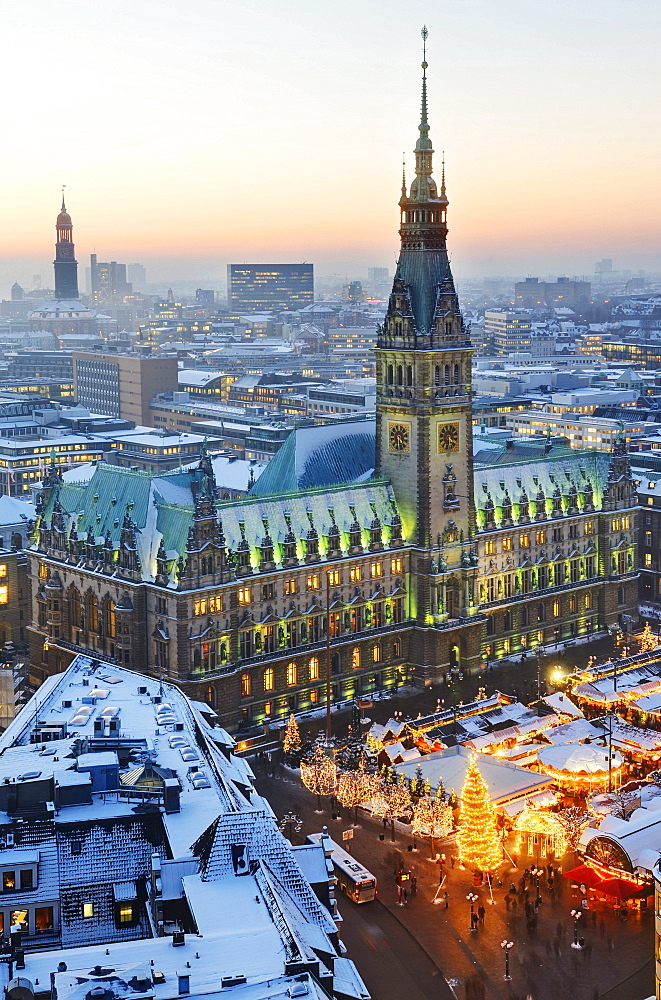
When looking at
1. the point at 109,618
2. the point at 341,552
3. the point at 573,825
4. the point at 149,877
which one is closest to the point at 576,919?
the point at 573,825

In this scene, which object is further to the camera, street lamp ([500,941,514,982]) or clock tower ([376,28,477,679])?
clock tower ([376,28,477,679])

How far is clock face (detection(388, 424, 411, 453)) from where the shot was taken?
176m

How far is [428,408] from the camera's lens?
17288 centimetres

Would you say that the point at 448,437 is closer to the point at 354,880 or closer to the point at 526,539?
the point at 526,539

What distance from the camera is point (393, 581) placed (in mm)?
175625

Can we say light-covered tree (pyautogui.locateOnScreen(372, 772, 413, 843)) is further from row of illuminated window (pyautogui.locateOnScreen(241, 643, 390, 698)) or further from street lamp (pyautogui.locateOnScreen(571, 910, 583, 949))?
row of illuminated window (pyautogui.locateOnScreen(241, 643, 390, 698))

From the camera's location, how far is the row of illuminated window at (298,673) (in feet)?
522

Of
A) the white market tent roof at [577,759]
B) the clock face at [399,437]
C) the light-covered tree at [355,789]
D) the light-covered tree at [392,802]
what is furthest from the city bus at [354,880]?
the clock face at [399,437]

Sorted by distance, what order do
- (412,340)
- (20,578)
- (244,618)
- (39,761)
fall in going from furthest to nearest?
(20,578), (412,340), (244,618), (39,761)

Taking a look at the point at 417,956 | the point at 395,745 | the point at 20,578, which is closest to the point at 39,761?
the point at 417,956

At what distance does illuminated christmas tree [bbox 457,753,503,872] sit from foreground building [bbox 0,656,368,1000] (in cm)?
2082

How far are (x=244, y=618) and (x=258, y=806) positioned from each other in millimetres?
55545

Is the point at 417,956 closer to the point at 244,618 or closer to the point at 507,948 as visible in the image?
the point at 507,948

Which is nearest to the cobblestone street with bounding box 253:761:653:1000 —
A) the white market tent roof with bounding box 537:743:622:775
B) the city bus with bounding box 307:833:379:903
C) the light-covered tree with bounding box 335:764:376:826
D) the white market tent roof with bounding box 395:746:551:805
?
the city bus with bounding box 307:833:379:903
